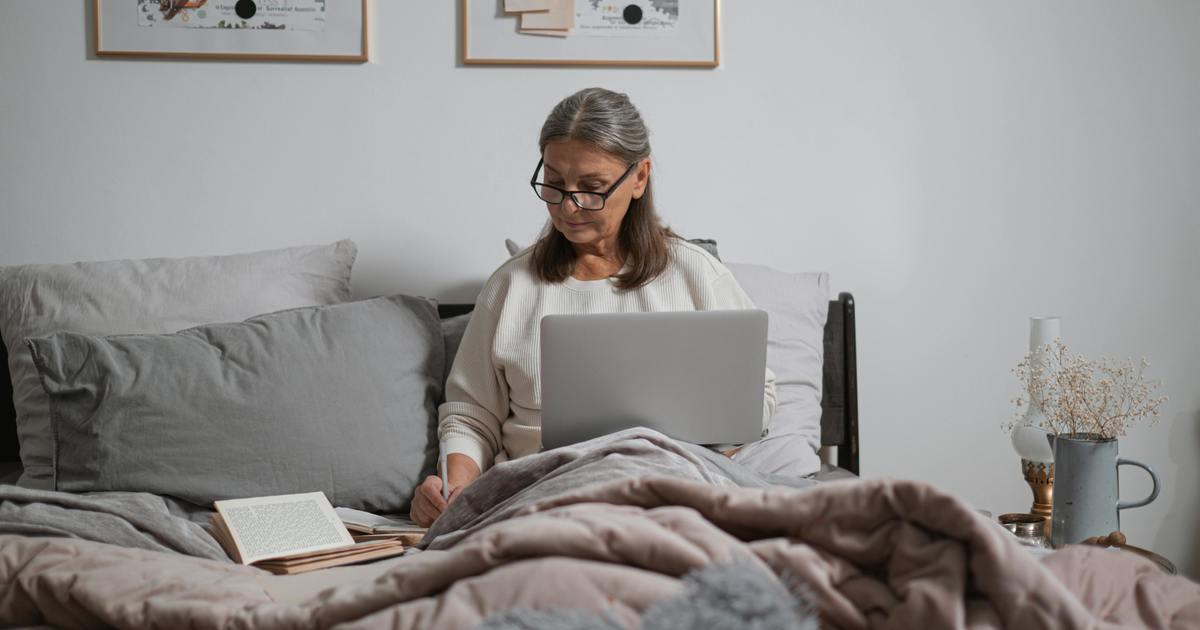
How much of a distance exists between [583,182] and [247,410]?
0.75 m

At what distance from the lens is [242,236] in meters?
2.36

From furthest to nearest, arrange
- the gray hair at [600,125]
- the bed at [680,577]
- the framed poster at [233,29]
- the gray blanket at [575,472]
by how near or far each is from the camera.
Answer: the framed poster at [233,29]
the gray hair at [600,125]
the gray blanket at [575,472]
the bed at [680,577]

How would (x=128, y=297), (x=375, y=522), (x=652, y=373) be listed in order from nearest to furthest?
(x=652, y=373) → (x=375, y=522) → (x=128, y=297)

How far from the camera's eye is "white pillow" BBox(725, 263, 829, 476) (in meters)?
2.05

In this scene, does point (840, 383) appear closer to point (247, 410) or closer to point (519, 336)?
point (519, 336)

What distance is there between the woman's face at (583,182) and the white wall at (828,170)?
45cm

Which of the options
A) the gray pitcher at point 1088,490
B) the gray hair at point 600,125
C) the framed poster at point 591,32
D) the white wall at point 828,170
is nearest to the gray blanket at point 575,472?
the gray pitcher at point 1088,490

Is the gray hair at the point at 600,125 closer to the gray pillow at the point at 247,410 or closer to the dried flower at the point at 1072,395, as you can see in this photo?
the gray pillow at the point at 247,410

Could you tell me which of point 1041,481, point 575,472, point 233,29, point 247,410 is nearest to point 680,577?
point 575,472

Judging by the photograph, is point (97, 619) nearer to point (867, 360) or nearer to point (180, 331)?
point (180, 331)

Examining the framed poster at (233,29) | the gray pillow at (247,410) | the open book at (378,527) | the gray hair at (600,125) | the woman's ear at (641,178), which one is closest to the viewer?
the open book at (378,527)

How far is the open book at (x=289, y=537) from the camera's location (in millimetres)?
1431

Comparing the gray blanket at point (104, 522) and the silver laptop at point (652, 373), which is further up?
the silver laptop at point (652, 373)

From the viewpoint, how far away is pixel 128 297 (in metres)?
2.03
